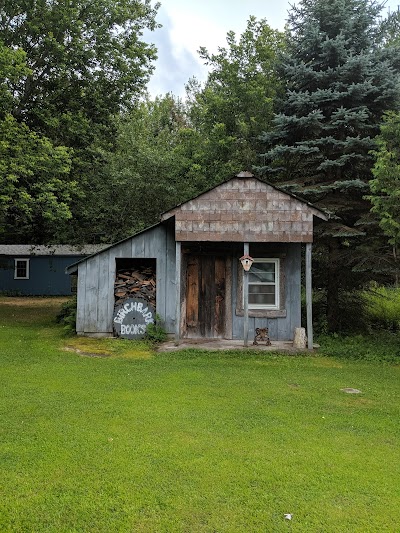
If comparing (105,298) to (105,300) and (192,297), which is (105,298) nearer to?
(105,300)

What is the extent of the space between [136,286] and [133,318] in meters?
0.91

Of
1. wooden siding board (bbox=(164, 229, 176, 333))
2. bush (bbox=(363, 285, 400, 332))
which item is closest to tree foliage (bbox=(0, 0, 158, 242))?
wooden siding board (bbox=(164, 229, 176, 333))

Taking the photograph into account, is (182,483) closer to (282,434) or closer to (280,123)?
(282,434)

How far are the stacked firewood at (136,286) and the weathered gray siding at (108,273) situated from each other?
0.21m

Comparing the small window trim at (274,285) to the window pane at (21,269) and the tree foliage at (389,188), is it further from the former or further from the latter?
the window pane at (21,269)

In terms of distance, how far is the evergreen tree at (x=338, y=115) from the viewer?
11.4m

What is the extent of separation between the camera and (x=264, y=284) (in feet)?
36.8

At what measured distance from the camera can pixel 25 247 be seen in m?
26.5

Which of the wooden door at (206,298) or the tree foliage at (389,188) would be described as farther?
the wooden door at (206,298)

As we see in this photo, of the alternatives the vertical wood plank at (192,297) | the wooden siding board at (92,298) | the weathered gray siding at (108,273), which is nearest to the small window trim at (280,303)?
the vertical wood plank at (192,297)

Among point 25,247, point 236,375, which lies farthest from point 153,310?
point 25,247

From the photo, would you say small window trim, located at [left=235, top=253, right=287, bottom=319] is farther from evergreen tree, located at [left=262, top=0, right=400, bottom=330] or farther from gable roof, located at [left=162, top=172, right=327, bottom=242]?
evergreen tree, located at [left=262, top=0, right=400, bottom=330]

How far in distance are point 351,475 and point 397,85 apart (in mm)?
10666

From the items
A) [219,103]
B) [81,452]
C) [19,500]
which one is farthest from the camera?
[219,103]
